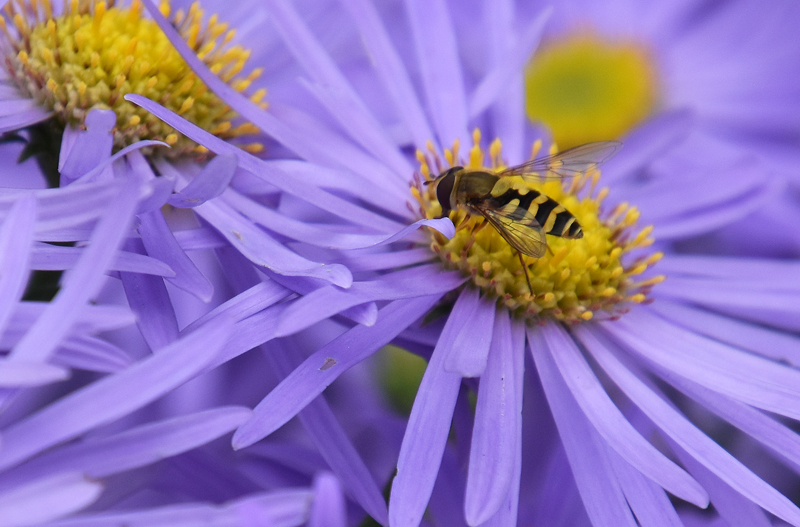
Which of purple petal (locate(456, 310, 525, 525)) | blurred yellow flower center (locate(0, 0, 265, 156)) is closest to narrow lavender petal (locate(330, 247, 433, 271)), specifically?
purple petal (locate(456, 310, 525, 525))

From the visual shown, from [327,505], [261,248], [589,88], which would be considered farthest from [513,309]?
[589,88]

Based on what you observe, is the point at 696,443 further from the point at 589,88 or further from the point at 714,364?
the point at 589,88

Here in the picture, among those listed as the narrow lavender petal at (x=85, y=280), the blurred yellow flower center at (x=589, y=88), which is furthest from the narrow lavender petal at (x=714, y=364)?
the blurred yellow flower center at (x=589, y=88)

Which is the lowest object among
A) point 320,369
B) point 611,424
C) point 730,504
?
point 730,504

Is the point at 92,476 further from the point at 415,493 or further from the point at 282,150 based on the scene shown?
the point at 282,150

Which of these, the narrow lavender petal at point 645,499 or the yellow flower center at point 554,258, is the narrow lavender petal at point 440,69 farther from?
the narrow lavender petal at point 645,499

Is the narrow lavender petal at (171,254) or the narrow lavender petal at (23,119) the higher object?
the narrow lavender petal at (23,119)

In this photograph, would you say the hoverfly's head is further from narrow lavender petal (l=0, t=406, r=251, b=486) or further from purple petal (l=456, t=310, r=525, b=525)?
narrow lavender petal (l=0, t=406, r=251, b=486)
